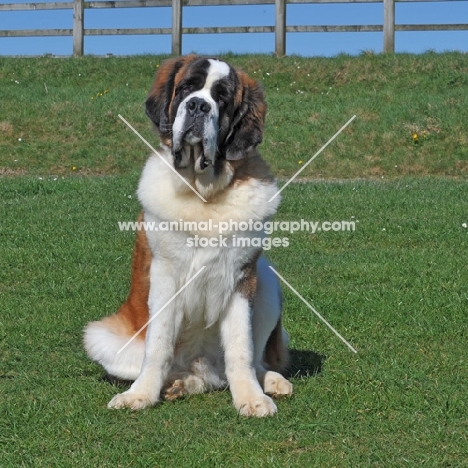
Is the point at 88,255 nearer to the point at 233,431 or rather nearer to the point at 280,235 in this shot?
the point at 280,235

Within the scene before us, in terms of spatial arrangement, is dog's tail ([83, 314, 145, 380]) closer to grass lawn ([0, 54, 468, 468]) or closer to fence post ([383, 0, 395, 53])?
grass lawn ([0, 54, 468, 468])

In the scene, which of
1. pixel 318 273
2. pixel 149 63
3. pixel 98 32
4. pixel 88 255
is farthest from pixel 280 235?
pixel 98 32

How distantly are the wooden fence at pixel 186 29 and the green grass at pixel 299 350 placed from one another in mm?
9675

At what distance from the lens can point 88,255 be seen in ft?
23.5

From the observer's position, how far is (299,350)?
4.94 meters

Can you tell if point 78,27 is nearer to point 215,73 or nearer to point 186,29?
point 186,29

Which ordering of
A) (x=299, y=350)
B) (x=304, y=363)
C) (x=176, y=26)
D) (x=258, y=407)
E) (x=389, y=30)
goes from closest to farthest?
1. (x=258, y=407)
2. (x=304, y=363)
3. (x=299, y=350)
4. (x=389, y=30)
5. (x=176, y=26)

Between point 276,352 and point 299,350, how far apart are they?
1.61 ft

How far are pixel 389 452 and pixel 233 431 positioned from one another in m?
0.66

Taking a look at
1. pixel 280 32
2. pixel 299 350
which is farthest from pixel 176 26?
pixel 299 350

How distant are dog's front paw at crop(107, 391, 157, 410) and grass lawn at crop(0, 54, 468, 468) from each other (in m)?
0.07

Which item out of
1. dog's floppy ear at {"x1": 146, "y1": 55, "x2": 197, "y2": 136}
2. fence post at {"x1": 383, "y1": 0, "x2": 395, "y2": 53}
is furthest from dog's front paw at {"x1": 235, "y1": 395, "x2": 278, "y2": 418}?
fence post at {"x1": 383, "y1": 0, "x2": 395, "y2": 53}

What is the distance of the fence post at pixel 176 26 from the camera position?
19062 mm

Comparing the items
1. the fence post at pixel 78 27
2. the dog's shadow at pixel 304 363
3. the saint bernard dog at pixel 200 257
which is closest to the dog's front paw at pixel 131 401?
the saint bernard dog at pixel 200 257
